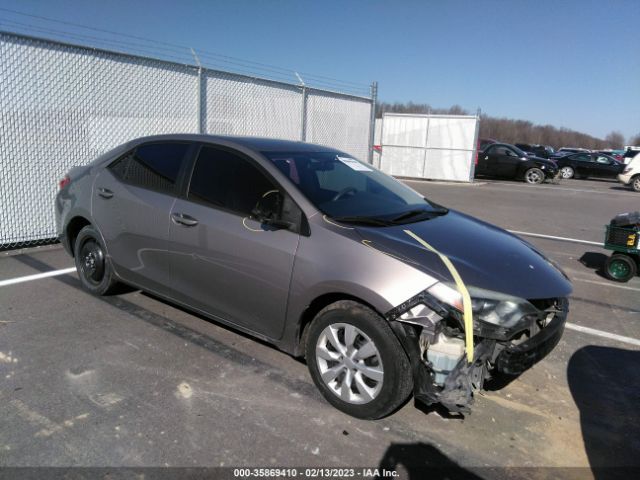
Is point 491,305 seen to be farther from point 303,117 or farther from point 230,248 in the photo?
point 303,117

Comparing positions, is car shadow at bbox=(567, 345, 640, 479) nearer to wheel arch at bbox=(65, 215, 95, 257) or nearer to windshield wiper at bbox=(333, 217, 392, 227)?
windshield wiper at bbox=(333, 217, 392, 227)

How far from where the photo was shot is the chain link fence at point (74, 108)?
6375 mm

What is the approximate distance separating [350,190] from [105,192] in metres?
2.27

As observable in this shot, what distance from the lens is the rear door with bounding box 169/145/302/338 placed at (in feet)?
10.9

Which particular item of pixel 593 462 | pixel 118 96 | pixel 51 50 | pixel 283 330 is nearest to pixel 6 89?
pixel 51 50

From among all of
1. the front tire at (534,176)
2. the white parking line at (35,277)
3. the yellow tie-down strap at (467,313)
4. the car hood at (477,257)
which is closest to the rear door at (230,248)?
the car hood at (477,257)

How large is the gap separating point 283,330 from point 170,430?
0.91 m

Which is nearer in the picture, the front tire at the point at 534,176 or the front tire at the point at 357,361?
the front tire at the point at 357,361

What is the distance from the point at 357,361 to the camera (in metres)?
2.99

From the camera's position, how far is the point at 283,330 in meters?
3.36

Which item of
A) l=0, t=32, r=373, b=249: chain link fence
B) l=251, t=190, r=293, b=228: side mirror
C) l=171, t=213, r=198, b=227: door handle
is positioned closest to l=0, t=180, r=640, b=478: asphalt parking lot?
l=171, t=213, r=198, b=227: door handle

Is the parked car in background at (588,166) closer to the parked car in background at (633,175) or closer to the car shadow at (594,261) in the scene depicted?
the parked car in background at (633,175)

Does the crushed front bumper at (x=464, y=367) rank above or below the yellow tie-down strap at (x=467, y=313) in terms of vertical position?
below

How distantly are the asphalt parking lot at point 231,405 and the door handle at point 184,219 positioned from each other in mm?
951
